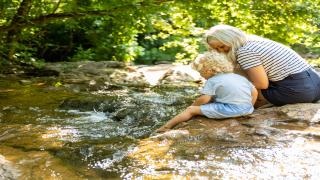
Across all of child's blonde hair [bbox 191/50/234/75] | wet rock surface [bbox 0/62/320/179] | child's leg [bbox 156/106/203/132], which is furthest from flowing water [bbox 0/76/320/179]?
child's blonde hair [bbox 191/50/234/75]

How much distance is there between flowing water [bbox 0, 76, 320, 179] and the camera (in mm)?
2896

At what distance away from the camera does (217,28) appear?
168 inches

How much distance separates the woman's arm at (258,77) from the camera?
4254 millimetres

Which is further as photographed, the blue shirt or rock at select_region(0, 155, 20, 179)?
the blue shirt

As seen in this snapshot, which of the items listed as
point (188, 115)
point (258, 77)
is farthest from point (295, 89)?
point (188, 115)

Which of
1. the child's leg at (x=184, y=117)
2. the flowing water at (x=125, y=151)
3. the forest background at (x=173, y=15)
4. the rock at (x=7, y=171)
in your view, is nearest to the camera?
the rock at (x=7, y=171)

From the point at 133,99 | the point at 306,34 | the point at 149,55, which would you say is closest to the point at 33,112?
the point at 133,99

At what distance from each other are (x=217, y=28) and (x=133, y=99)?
254 centimetres

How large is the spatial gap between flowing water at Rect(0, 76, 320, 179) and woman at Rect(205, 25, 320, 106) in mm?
742

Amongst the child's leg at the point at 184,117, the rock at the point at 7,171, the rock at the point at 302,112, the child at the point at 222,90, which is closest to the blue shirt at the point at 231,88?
the child at the point at 222,90

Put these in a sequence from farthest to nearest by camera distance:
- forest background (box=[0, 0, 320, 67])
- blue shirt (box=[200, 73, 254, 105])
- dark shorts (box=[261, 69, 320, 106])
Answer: forest background (box=[0, 0, 320, 67])
dark shorts (box=[261, 69, 320, 106])
blue shirt (box=[200, 73, 254, 105])

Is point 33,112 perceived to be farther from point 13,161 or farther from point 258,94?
point 258,94

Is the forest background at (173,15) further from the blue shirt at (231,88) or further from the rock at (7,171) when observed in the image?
the rock at (7,171)

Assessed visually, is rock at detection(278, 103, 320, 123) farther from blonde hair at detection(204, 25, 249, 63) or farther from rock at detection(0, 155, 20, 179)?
rock at detection(0, 155, 20, 179)
